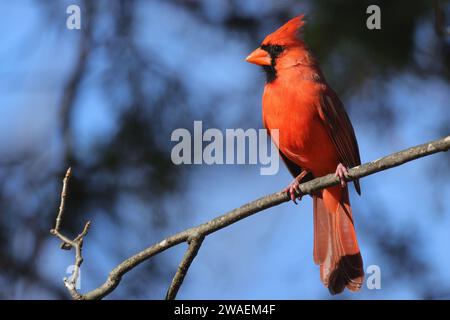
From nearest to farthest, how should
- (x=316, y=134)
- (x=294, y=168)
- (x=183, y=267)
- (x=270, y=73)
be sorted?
(x=183, y=267) < (x=316, y=134) < (x=270, y=73) < (x=294, y=168)

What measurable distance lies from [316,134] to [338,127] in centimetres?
10

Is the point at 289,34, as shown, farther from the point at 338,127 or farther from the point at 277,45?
the point at 338,127

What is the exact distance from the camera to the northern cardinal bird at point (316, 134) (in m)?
3.43

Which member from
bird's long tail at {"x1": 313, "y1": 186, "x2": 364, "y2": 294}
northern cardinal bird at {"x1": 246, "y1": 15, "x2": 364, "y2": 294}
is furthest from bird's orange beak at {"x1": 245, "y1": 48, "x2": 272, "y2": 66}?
bird's long tail at {"x1": 313, "y1": 186, "x2": 364, "y2": 294}

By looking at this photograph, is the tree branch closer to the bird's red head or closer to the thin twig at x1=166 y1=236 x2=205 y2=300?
the thin twig at x1=166 y1=236 x2=205 y2=300

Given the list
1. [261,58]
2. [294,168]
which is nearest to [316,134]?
[294,168]

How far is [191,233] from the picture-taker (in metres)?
2.63

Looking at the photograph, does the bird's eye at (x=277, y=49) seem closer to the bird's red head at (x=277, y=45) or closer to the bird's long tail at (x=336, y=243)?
the bird's red head at (x=277, y=45)

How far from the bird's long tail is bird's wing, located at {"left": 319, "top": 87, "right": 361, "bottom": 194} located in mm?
213

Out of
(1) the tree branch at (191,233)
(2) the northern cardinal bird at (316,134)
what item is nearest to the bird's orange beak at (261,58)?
(2) the northern cardinal bird at (316,134)

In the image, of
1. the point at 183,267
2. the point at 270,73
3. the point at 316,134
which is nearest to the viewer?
the point at 183,267

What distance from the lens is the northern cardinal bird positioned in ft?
11.3
